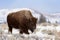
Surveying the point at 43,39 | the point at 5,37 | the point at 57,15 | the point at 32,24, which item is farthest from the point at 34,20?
the point at 57,15

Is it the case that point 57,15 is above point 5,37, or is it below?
below

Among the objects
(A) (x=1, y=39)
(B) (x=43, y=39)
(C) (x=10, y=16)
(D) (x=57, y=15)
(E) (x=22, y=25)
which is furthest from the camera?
(D) (x=57, y=15)

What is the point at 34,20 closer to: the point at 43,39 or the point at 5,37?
the point at 43,39

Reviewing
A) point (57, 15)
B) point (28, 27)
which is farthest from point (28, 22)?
point (57, 15)

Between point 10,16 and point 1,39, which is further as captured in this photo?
point 10,16

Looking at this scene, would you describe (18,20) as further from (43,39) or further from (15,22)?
(43,39)

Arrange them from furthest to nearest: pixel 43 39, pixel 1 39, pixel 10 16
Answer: pixel 10 16
pixel 43 39
pixel 1 39

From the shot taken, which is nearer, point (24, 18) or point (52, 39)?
point (52, 39)

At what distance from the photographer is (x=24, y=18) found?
11695 mm

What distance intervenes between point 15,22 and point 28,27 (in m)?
0.68

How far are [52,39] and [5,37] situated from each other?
2.13 m

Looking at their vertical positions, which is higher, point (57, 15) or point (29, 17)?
point (29, 17)

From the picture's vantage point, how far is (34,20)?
39.3ft

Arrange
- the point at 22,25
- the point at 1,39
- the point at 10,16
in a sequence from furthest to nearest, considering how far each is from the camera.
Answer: the point at 10,16
the point at 22,25
the point at 1,39
